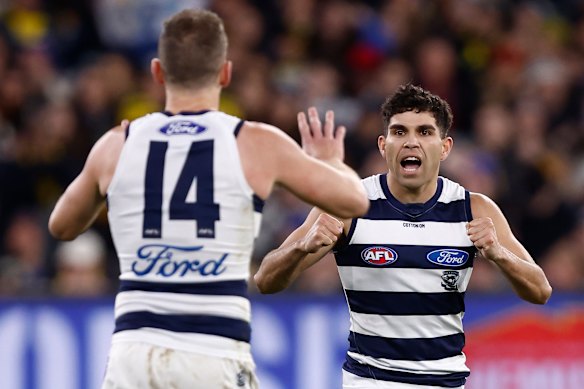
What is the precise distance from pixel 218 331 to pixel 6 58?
26.9 feet

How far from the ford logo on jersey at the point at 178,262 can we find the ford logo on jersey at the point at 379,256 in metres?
1.54

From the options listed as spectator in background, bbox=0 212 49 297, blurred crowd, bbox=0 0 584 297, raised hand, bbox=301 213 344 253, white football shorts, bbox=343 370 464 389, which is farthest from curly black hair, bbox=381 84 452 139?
spectator in background, bbox=0 212 49 297

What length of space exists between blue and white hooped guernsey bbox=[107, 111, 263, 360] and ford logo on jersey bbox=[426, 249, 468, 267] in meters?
1.57

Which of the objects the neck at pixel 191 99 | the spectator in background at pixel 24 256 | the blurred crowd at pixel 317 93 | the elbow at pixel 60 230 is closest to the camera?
the neck at pixel 191 99

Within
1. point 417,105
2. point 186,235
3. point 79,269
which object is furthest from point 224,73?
point 79,269

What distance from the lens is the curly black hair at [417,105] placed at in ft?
22.0

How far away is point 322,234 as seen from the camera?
598cm

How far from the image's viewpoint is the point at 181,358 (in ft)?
16.5

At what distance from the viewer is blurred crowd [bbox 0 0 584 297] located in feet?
37.4

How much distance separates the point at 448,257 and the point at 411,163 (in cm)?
52

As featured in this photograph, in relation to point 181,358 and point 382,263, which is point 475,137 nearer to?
point 382,263

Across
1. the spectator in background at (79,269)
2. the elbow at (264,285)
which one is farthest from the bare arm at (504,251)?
the spectator in background at (79,269)

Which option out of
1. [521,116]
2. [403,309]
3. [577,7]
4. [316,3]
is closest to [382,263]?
[403,309]

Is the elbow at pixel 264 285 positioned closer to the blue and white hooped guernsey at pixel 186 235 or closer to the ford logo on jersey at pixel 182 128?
the blue and white hooped guernsey at pixel 186 235
